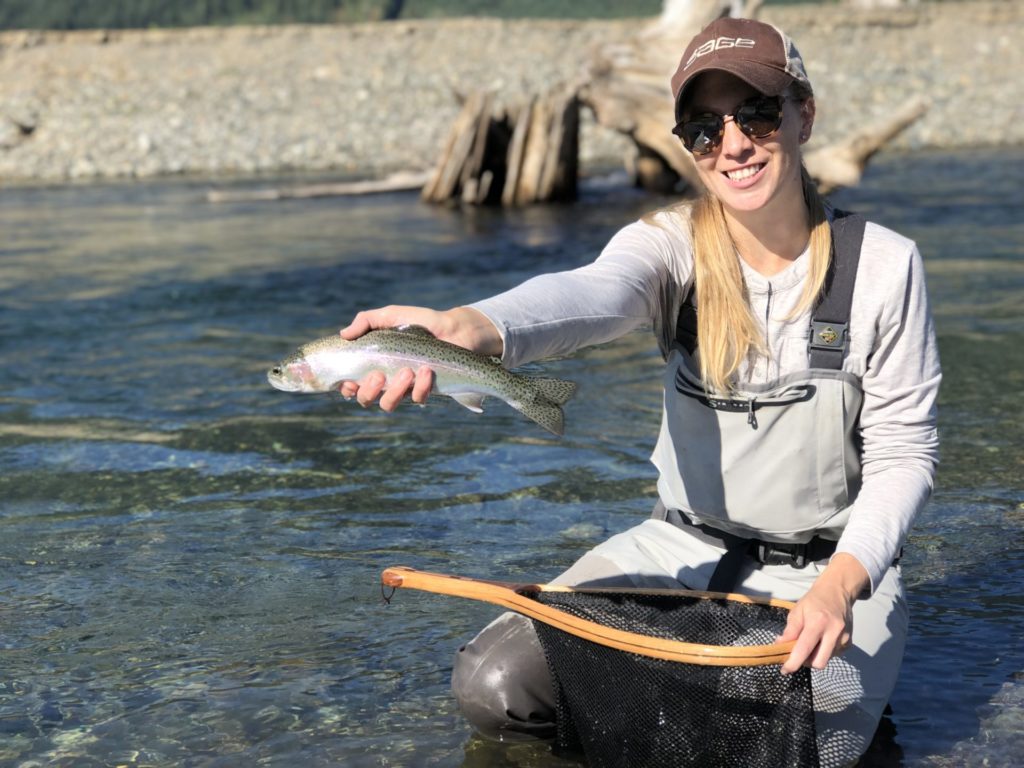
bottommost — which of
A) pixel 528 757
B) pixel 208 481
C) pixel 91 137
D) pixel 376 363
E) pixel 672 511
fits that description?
pixel 91 137

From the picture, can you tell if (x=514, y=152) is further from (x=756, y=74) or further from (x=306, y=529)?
(x=756, y=74)

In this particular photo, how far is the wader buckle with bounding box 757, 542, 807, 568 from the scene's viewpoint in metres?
3.66

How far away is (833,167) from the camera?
16312mm

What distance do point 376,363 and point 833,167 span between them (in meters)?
14.1

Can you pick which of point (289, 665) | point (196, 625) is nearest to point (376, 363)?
point (289, 665)

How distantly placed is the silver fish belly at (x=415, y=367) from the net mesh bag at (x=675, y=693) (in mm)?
556

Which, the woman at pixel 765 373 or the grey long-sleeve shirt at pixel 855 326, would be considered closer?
the grey long-sleeve shirt at pixel 855 326

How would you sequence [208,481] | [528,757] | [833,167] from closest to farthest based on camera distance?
1. [528,757]
2. [208,481]
3. [833,167]

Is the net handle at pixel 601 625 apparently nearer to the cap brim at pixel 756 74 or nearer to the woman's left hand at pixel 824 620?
the woman's left hand at pixel 824 620

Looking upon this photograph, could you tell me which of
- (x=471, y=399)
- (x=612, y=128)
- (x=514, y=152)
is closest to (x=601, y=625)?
(x=471, y=399)

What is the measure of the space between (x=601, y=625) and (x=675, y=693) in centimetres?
24

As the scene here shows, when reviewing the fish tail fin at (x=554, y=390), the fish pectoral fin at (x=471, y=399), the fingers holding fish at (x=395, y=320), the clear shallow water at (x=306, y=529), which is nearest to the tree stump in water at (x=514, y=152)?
the clear shallow water at (x=306, y=529)

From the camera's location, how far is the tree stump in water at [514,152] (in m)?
19.4

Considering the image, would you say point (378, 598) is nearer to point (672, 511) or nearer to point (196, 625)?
point (196, 625)
